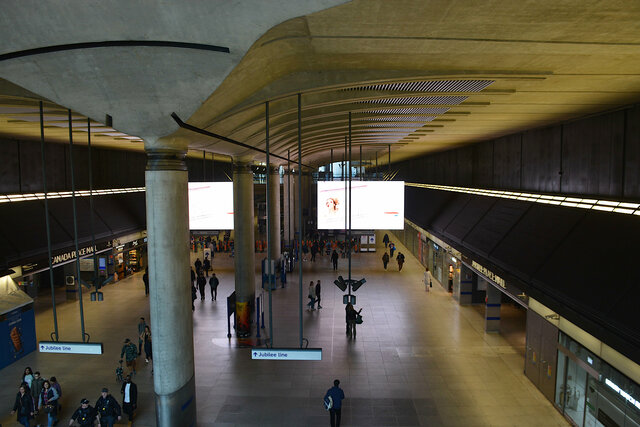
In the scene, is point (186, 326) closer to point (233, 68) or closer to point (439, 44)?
point (233, 68)

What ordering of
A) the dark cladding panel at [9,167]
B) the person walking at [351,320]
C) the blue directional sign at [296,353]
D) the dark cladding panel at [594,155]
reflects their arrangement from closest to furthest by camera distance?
the blue directional sign at [296,353]
the dark cladding panel at [594,155]
the person walking at [351,320]
the dark cladding panel at [9,167]

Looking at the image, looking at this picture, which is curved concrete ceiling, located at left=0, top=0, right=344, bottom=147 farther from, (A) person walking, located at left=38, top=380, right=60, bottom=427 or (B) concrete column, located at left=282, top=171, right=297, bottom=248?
(B) concrete column, located at left=282, top=171, right=297, bottom=248

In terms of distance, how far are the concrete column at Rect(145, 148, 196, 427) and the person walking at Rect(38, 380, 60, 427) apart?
2.43 metres

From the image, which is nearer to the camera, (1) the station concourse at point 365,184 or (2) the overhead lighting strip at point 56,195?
(1) the station concourse at point 365,184

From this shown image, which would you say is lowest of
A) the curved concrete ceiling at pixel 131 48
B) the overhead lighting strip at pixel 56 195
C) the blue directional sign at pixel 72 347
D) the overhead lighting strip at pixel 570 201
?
the blue directional sign at pixel 72 347

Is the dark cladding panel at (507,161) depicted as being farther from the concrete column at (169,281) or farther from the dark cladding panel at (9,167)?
the dark cladding panel at (9,167)

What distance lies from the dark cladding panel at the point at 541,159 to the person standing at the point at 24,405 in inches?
501

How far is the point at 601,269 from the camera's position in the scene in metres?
6.98

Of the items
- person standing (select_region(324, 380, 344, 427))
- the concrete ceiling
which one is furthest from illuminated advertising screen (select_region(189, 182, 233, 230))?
person standing (select_region(324, 380, 344, 427))

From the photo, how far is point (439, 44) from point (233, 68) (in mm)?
2696

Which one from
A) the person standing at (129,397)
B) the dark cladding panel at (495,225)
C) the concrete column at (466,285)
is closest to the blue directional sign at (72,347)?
the person standing at (129,397)

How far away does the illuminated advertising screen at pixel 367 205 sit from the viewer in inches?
600

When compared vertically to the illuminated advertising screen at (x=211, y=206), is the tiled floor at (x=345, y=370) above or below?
below

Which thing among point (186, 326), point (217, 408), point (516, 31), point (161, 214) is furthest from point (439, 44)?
point (217, 408)
